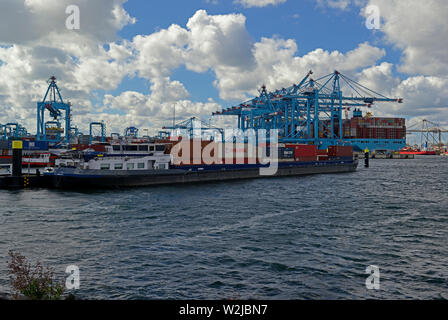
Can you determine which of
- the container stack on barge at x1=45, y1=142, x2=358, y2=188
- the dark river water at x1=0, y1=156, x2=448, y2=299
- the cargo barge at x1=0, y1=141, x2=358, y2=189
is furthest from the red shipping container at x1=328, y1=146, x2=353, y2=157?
the dark river water at x1=0, y1=156, x2=448, y2=299

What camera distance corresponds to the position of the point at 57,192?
40.5 metres

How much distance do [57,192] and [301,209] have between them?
28.4 meters

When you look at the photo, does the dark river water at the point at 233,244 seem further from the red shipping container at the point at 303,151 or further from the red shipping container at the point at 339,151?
the red shipping container at the point at 339,151

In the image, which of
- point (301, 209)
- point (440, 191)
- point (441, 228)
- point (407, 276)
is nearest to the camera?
point (407, 276)

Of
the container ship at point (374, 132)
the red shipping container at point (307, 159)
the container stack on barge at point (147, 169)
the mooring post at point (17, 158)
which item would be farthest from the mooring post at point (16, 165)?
the container ship at point (374, 132)

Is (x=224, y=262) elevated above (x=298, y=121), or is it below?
below

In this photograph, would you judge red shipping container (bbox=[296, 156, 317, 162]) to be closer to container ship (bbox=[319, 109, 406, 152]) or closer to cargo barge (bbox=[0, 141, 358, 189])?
cargo barge (bbox=[0, 141, 358, 189])

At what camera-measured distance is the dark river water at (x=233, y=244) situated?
13.9 m

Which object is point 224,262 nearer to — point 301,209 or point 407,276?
point 407,276

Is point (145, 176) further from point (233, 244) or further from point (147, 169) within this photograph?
point (233, 244)

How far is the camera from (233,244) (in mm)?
19828

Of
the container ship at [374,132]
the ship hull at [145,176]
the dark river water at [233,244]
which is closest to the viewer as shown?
the dark river water at [233,244]
